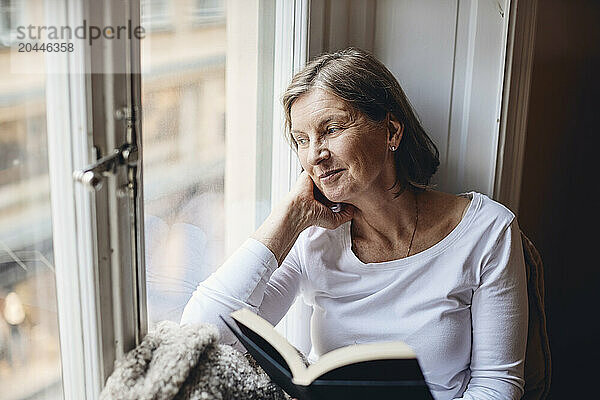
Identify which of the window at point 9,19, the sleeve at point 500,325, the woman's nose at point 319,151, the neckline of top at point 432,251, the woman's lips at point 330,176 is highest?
the window at point 9,19

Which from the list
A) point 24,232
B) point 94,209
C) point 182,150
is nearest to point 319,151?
point 182,150

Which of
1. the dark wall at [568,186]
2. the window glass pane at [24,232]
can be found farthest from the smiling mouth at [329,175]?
the dark wall at [568,186]

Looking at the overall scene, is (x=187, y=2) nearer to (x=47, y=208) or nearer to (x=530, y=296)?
(x=47, y=208)

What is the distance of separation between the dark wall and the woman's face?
592 mm

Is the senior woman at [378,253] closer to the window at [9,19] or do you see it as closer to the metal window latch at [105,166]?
the metal window latch at [105,166]

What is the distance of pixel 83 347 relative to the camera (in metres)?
1.06

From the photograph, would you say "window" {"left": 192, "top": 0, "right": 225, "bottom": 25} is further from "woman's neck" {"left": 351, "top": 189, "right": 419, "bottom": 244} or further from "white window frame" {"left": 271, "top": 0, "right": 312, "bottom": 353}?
"woman's neck" {"left": 351, "top": 189, "right": 419, "bottom": 244}

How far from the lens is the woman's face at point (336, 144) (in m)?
1.34

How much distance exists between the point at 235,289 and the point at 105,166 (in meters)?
0.42

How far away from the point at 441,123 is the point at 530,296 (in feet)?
1.46

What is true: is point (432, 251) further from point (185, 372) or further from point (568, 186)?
point (568, 186)

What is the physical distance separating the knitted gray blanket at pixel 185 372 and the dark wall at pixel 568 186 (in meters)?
1.01

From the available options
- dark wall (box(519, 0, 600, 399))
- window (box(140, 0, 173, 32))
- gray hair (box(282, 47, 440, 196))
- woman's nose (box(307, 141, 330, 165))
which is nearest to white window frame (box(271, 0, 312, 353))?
gray hair (box(282, 47, 440, 196))

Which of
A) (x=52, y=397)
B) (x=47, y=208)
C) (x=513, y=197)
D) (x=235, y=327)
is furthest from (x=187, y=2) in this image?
(x=513, y=197)
